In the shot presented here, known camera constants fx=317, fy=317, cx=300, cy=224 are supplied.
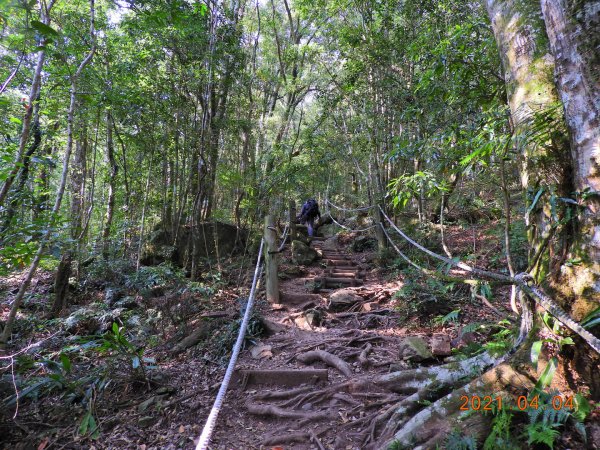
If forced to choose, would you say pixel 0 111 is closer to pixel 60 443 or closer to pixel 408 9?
pixel 60 443

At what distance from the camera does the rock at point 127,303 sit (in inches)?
238

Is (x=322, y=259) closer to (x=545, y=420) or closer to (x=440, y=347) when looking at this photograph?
(x=440, y=347)

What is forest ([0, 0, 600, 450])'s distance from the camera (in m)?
1.85

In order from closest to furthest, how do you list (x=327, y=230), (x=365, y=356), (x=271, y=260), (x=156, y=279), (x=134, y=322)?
(x=365, y=356), (x=134, y=322), (x=271, y=260), (x=156, y=279), (x=327, y=230)

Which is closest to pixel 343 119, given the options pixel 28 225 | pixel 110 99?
pixel 110 99

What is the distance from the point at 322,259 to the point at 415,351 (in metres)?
5.17

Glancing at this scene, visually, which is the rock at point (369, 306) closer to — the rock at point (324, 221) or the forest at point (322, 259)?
the forest at point (322, 259)

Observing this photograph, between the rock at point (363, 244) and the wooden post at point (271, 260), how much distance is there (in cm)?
446

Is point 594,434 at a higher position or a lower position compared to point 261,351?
higher

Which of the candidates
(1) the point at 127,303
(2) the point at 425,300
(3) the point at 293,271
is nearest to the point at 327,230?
(3) the point at 293,271

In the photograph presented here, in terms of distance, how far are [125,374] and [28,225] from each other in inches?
68.9

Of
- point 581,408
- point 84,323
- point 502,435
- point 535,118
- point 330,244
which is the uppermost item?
point 535,118

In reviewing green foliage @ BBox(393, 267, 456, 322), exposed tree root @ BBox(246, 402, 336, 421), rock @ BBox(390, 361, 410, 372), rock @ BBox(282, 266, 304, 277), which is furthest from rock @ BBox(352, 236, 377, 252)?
exposed tree root @ BBox(246, 402, 336, 421)
